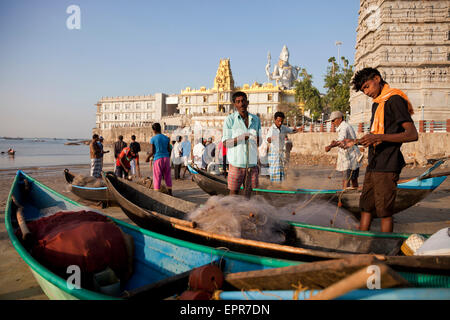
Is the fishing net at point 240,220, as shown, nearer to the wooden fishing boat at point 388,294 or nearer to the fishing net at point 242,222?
the fishing net at point 242,222

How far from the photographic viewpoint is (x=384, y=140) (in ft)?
9.97

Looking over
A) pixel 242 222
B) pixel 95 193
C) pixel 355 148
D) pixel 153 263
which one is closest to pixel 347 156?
pixel 355 148

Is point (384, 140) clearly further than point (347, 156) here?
No

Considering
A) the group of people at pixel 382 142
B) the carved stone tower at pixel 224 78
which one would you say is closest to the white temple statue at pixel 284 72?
the carved stone tower at pixel 224 78

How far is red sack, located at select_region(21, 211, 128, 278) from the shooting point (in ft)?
8.11

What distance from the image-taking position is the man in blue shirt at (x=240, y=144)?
15.6ft

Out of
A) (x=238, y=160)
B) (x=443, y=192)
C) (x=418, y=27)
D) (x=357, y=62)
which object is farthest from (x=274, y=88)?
(x=238, y=160)

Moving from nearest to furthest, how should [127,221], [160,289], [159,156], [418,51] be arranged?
[160,289], [127,221], [159,156], [418,51]

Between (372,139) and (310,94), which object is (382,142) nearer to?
(372,139)

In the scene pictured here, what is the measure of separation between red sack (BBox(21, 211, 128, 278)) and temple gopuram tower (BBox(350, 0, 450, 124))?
91.0ft

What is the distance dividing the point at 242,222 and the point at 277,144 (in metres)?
3.64

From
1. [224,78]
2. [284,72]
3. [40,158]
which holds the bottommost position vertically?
[40,158]

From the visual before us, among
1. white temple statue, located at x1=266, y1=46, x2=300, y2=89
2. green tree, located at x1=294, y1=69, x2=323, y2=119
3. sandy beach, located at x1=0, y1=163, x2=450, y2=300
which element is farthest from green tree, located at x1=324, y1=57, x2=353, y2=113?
white temple statue, located at x1=266, y1=46, x2=300, y2=89
